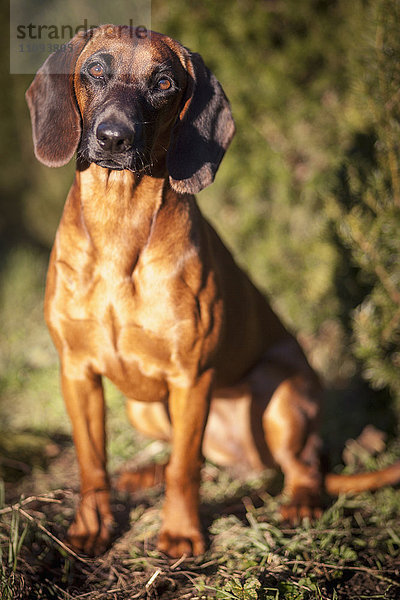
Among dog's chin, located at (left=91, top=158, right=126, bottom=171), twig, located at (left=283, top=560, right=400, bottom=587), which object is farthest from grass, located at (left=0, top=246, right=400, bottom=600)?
dog's chin, located at (left=91, top=158, right=126, bottom=171)

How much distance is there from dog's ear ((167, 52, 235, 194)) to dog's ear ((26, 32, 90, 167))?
38 cm

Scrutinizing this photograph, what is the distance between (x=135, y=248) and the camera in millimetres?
2027

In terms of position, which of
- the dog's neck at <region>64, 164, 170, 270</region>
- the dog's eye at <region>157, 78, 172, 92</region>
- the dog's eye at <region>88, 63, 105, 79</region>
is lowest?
the dog's neck at <region>64, 164, 170, 270</region>

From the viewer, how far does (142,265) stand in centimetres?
204

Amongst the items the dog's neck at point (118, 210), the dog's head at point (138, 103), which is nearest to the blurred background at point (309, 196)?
the dog's head at point (138, 103)

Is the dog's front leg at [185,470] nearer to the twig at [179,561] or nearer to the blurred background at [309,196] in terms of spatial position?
the twig at [179,561]

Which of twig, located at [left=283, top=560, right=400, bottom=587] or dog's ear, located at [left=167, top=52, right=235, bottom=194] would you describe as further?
twig, located at [left=283, top=560, right=400, bottom=587]

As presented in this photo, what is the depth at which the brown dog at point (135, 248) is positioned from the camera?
1.88 meters

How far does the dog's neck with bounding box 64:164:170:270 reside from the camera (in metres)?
2.01

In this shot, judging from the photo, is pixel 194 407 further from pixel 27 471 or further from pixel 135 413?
pixel 27 471

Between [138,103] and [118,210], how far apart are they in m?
0.40

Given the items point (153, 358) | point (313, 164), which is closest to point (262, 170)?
point (313, 164)

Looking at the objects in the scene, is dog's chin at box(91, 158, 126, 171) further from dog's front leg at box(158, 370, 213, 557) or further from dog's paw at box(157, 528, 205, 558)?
dog's paw at box(157, 528, 205, 558)

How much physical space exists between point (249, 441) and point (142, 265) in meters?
1.28
